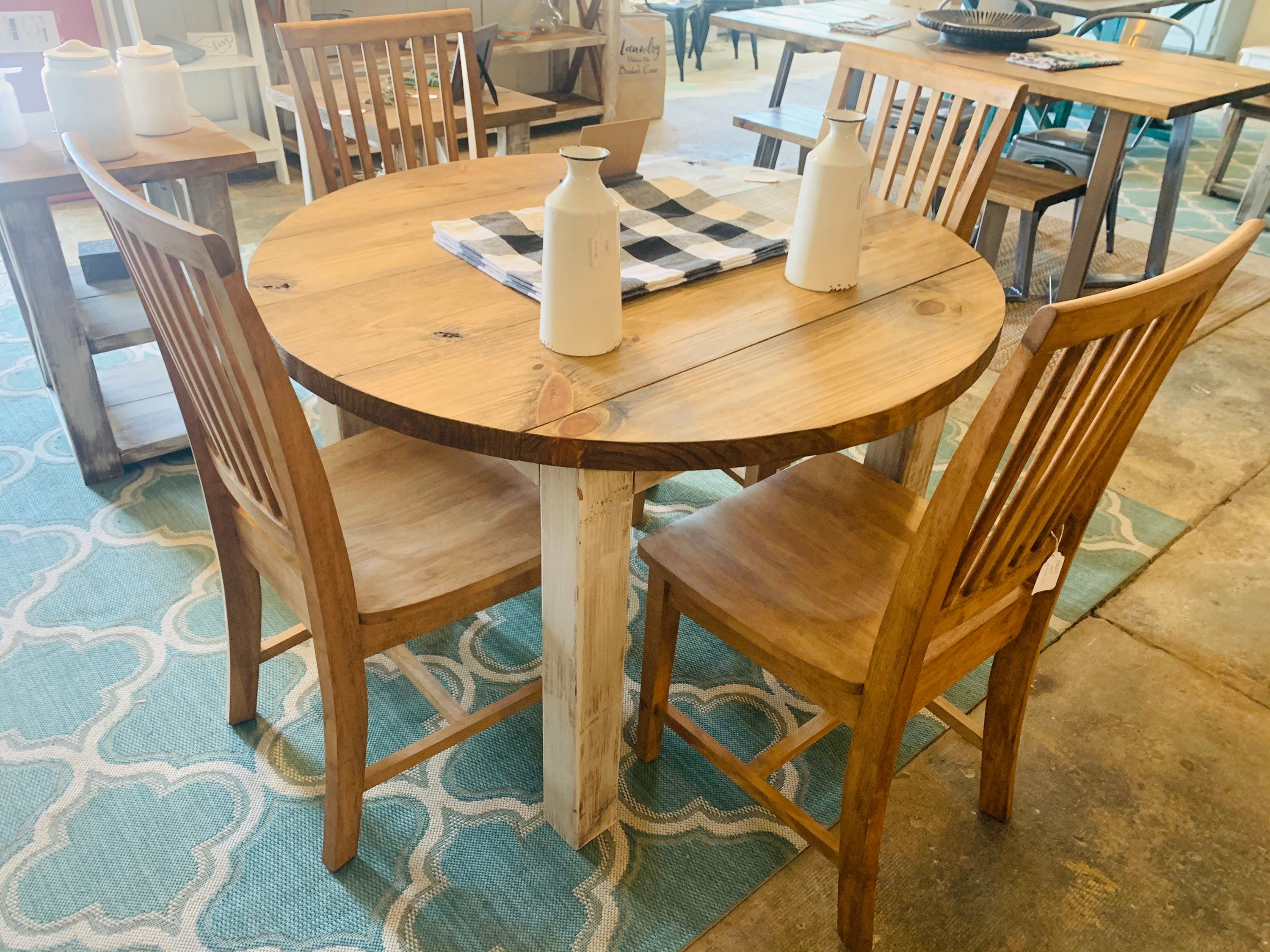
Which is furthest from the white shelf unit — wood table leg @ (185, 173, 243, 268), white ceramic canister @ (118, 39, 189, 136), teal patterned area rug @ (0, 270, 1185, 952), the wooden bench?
teal patterned area rug @ (0, 270, 1185, 952)

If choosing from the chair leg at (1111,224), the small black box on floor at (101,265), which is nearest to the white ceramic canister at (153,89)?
the small black box on floor at (101,265)

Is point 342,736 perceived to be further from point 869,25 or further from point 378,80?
point 869,25

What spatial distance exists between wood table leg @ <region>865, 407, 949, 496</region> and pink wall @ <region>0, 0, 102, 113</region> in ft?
11.6

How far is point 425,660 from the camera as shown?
5.65 feet

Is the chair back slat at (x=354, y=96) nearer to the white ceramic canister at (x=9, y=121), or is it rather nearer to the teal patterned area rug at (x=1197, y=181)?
the white ceramic canister at (x=9, y=121)

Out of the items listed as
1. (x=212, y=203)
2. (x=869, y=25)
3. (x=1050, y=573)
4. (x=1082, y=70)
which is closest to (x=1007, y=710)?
(x=1050, y=573)

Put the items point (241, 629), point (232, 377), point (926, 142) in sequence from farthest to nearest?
point (926, 142) < point (241, 629) < point (232, 377)

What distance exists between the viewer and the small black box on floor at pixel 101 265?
7.39 ft

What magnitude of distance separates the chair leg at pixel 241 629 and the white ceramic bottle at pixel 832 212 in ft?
3.08

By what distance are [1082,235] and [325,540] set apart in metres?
2.71

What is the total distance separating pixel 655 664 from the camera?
1402mm

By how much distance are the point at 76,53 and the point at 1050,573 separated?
6.67ft

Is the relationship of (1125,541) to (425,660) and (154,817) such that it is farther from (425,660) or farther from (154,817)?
(154,817)

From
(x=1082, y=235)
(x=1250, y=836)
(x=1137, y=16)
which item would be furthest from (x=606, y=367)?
(x=1137, y=16)
